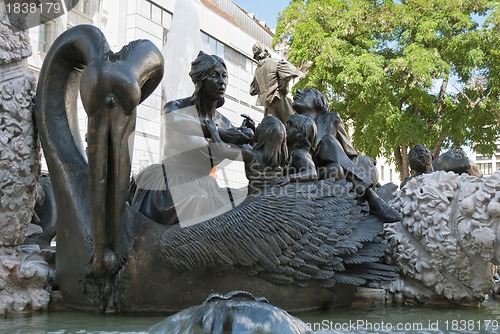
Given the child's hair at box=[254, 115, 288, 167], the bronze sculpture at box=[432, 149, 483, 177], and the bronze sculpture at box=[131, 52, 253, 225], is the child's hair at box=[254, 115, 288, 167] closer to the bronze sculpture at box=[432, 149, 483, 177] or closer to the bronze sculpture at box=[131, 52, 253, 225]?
the bronze sculpture at box=[131, 52, 253, 225]

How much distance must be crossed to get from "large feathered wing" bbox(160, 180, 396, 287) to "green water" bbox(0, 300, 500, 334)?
30cm

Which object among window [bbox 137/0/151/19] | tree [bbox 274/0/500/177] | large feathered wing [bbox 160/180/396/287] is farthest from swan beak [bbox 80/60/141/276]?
window [bbox 137/0/151/19]

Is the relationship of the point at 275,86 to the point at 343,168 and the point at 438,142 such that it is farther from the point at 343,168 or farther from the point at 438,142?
the point at 438,142

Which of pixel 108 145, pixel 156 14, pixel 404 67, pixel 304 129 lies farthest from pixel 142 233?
pixel 156 14

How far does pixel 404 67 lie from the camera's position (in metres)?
16.9

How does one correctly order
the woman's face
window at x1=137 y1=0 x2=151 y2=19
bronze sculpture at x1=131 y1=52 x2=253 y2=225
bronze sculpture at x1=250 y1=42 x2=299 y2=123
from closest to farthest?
bronze sculpture at x1=131 y1=52 x2=253 y2=225 < the woman's face < bronze sculpture at x1=250 y1=42 x2=299 y2=123 < window at x1=137 y1=0 x2=151 y2=19

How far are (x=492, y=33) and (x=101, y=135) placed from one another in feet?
51.0

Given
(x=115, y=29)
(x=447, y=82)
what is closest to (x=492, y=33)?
(x=447, y=82)

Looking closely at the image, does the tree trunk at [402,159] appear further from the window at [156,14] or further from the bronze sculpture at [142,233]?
the bronze sculpture at [142,233]

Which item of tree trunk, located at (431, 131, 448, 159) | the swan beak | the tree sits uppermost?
the tree

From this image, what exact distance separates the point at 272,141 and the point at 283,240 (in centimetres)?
77

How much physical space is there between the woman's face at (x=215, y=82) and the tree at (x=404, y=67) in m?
13.1

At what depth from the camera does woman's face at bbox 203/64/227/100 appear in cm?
438

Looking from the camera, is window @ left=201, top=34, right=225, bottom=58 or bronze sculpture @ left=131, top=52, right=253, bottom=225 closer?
bronze sculpture @ left=131, top=52, right=253, bottom=225
